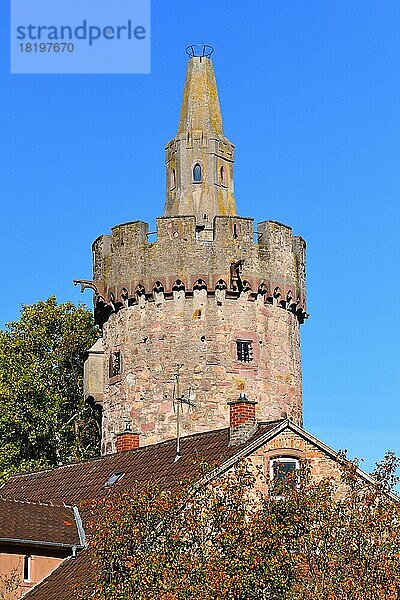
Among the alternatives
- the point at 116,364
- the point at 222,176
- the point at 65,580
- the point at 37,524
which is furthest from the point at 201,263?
the point at 65,580

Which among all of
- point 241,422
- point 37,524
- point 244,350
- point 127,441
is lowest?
point 37,524

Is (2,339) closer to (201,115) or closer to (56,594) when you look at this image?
(201,115)

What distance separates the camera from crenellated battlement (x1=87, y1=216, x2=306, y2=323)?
4231cm

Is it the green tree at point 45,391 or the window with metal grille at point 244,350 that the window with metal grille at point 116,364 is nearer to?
the window with metal grille at point 244,350

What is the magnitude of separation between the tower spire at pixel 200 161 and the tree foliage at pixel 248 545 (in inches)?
835

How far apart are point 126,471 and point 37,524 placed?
11.9 feet

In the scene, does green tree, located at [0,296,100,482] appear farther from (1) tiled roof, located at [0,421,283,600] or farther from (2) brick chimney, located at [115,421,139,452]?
(1) tiled roof, located at [0,421,283,600]

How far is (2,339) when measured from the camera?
175ft

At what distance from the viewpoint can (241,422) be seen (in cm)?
3231

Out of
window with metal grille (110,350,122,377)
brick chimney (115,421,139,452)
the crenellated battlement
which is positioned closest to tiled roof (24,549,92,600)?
brick chimney (115,421,139,452)

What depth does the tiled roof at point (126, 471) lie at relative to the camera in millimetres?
30984

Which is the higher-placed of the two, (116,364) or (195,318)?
(195,318)

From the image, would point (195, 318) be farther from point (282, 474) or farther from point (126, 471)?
point (282, 474)

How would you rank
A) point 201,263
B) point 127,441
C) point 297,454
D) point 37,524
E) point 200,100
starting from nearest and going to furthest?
point 297,454 < point 37,524 < point 127,441 < point 201,263 < point 200,100
